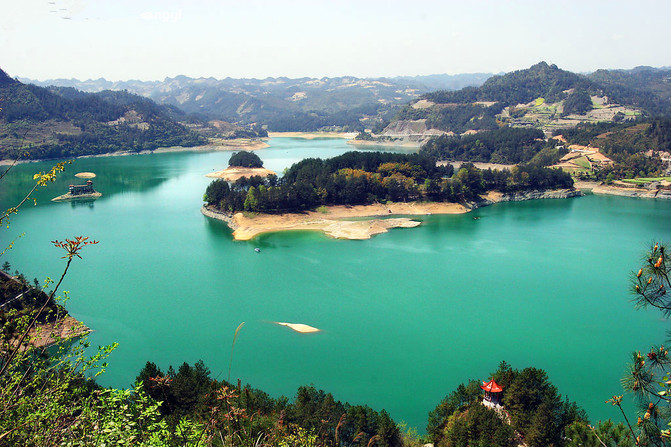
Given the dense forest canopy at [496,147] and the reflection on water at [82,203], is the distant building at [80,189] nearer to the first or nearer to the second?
the reflection on water at [82,203]

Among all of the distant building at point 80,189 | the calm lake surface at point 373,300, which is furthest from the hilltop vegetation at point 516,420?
the distant building at point 80,189

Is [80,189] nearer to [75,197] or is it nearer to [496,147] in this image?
[75,197]

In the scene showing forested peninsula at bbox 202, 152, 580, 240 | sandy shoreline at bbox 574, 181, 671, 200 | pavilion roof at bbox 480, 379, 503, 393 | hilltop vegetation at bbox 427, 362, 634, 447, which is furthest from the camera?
sandy shoreline at bbox 574, 181, 671, 200

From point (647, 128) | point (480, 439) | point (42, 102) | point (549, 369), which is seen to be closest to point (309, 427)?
point (480, 439)

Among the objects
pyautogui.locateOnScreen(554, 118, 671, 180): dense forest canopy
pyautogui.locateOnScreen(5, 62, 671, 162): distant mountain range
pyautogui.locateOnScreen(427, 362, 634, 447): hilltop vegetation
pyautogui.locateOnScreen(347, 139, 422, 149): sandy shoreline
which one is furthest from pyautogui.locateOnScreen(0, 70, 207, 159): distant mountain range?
pyautogui.locateOnScreen(554, 118, 671, 180): dense forest canopy

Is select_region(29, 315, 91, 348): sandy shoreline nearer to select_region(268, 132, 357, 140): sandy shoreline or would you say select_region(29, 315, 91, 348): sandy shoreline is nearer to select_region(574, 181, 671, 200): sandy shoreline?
select_region(574, 181, 671, 200): sandy shoreline

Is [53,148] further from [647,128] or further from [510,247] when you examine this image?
[647,128]

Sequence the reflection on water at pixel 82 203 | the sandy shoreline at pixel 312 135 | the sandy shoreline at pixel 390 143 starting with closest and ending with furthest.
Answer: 1. the reflection on water at pixel 82 203
2. the sandy shoreline at pixel 390 143
3. the sandy shoreline at pixel 312 135
